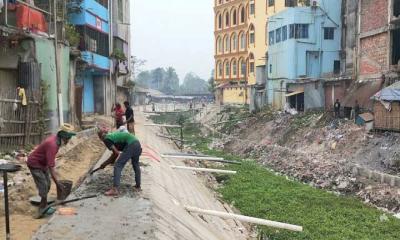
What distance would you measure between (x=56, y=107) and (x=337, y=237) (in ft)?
36.7

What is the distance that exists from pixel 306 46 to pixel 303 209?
25.9 m

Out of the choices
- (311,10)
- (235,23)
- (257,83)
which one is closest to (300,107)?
(311,10)

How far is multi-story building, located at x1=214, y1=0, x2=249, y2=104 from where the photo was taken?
6425 cm

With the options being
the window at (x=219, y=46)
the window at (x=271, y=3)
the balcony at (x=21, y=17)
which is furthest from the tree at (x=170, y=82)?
the balcony at (x=21, y=17)

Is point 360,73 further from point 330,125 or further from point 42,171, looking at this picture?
point 42,171

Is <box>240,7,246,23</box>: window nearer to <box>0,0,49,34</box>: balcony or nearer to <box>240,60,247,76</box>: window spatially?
<box>240,60,247,76</box>: window

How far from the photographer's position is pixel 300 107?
38.5m

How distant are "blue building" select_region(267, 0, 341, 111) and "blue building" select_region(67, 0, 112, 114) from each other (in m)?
15.4

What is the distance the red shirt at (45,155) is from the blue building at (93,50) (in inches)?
642

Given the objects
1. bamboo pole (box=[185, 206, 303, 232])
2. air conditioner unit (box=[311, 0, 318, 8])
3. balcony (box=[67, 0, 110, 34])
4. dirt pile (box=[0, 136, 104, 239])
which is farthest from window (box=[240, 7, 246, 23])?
bamboo pole (box=[185, 206, 303, 232])

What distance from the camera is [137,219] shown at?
8172 mm

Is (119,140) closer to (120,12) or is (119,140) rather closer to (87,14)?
(87,14)

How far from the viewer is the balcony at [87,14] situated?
27453 mm

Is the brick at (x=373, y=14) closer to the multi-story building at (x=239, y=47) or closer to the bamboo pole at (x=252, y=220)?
the multi-story building at (x=239, y=47)
